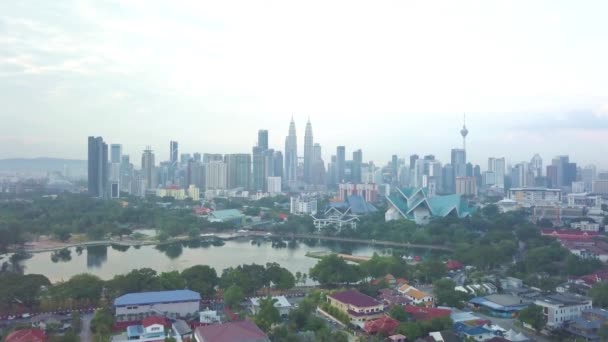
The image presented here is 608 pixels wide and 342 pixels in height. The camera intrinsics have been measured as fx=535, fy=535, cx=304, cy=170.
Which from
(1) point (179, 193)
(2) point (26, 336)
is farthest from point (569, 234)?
(1) point (179, 193)

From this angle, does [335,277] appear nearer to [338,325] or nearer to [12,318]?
[338,325]

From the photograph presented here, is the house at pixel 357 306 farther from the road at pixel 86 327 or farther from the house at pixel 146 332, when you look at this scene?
the road at pixel 86 327

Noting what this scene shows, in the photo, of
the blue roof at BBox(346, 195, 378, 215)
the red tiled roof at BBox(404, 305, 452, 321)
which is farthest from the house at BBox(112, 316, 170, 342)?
the blue roof at BBox(346, 195, 378, 215)

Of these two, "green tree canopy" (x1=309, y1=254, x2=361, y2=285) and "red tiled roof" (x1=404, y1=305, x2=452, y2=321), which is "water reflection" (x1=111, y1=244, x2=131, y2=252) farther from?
"red tiled roof" (x1=404, y1=305, x2=452, y2=321)

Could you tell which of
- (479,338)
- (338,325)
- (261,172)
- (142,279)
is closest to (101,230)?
(142,279)

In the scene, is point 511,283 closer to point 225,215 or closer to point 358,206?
point 225,215
